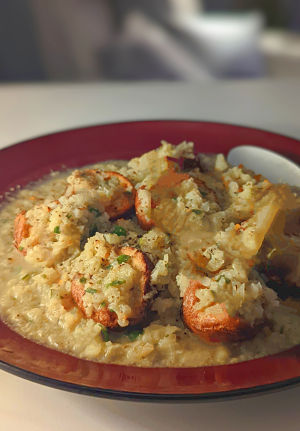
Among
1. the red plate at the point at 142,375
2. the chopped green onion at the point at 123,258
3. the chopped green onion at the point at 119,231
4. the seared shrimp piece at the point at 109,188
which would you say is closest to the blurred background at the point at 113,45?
the seared shrimp piece at the point at 109,188

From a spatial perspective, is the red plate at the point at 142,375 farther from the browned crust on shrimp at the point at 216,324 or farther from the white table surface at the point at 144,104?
the white table surface at the point at 144,104

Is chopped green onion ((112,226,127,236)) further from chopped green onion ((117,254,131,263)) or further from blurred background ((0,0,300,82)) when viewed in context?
blurred background ((0,0,300,82))

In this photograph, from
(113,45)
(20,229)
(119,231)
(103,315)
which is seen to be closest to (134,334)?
(103,315)

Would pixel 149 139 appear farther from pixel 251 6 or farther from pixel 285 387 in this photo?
pixel 251 6

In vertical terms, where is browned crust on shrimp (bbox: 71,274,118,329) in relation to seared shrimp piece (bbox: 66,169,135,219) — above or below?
below

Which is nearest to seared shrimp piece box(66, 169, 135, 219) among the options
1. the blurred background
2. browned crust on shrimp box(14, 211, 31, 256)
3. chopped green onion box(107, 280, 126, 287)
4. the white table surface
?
browned crust on shrimp box(14, 211, 31, 256)

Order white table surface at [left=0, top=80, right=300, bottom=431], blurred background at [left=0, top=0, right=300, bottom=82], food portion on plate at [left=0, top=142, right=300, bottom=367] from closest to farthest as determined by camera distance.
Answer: food portion on plate at [left=0, top=142, right=300, bottom=367] → white table surface at [left=0, top=80, right=300, bottom=431] → blurred background at [left=0, top=0, right=300, bottom=82]

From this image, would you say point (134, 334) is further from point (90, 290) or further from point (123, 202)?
point (123, 202)
